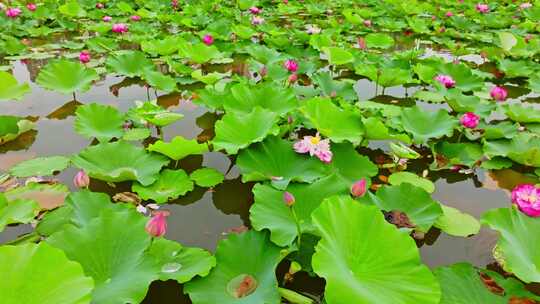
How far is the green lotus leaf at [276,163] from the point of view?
1864 mm

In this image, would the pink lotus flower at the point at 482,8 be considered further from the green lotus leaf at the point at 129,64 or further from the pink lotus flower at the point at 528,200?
the pink lotus flower at the point at 528,200

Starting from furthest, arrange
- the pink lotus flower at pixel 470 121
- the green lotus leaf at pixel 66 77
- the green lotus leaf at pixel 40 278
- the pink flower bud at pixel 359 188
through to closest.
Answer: the green lotus leaf at pixel 66 77 → the pink lotus flower at pixel 470 121 → the pink flower bud at pixel 359 188 → the green lotus leaf at pixel 40 278

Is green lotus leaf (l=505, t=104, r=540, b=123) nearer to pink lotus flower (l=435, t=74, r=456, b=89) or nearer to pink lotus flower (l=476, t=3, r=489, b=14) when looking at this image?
pink lotus flower (l=435, t=74, r=456, b=89)

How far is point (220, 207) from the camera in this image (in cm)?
189

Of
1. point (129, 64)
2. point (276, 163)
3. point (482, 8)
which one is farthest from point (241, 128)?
point (482, 8)

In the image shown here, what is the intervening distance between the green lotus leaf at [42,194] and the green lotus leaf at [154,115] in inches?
23.5

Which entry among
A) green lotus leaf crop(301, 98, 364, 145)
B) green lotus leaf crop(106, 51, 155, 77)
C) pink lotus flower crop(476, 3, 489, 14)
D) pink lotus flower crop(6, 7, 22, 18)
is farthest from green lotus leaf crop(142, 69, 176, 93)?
pink lotus flower crop(476, 3, 489, 14)

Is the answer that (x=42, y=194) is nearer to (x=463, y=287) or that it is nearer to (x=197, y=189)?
(x=197, y=189)

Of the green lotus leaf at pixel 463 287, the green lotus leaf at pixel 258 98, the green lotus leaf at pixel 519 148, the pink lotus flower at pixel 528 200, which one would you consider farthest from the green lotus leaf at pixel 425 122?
the green lotus leaf at pixel 463 287

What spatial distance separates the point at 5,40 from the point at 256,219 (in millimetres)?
3912

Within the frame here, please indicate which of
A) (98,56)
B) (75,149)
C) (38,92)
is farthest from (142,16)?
(75,149)

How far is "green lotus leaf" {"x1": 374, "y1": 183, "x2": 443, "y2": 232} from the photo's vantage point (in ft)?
5.45

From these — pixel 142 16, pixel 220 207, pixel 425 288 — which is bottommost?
pixel 142 16

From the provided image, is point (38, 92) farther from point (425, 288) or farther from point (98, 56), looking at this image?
point (425, 288)
